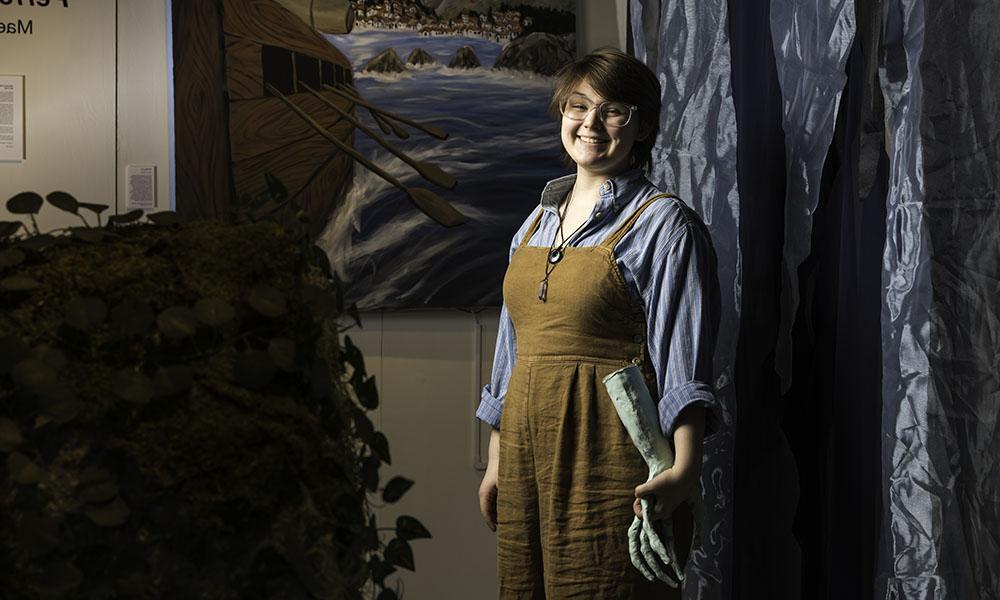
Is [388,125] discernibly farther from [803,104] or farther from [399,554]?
[399,554]

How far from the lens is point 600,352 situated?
139 cm

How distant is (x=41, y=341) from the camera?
1.73 ft

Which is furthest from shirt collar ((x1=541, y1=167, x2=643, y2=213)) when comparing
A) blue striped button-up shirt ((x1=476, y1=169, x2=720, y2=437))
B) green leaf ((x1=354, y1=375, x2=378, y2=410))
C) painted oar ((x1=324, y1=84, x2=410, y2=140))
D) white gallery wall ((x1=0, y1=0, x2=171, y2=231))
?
white gallery wall ((x1=0, y1=0, x2=171, y2=231))

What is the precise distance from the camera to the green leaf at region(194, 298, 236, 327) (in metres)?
0.52

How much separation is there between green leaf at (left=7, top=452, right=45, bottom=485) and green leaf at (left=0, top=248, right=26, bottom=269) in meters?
0.11

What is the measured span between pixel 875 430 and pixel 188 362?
1143 millimetres

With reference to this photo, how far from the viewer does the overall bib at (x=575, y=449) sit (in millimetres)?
1356

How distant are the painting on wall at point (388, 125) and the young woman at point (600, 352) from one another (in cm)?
83

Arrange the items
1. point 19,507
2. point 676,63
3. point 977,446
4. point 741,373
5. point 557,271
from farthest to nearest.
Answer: point 676,63 < point 741,373 < point 557,271 < point 977,446 < point 19,507

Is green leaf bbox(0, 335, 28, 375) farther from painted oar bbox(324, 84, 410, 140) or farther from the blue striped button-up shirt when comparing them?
painted oar bbox(324, 84, 410, 140)

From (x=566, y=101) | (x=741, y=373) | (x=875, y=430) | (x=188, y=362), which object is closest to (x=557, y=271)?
(x=566, y=101)

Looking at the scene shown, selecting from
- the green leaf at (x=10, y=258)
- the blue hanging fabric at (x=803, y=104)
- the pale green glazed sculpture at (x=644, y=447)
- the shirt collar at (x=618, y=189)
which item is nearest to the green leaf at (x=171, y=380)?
the green leaf at (x=10, y=258)

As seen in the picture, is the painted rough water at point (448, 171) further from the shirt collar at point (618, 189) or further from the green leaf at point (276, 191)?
the green leaf at point (276, 191)

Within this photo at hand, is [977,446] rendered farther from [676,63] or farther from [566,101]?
[676,63]
